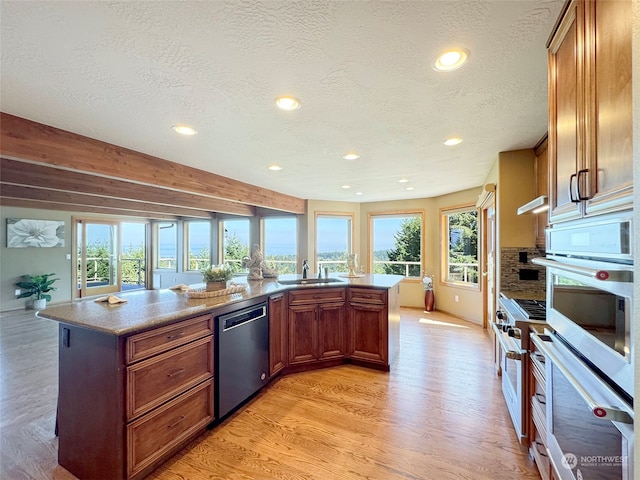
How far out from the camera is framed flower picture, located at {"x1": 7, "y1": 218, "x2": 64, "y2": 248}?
5.71 m

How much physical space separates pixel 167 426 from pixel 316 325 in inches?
64.6

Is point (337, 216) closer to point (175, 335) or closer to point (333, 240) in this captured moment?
point (333, 240)

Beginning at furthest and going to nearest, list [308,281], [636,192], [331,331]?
[308,281], [331,331], [636,192]

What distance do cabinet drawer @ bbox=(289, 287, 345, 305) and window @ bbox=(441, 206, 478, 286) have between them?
3146 mm

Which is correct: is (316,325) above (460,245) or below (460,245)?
below

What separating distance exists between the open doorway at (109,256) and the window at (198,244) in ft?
4.82

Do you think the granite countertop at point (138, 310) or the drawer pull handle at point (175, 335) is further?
the drawer pull handle at point (175, 335)

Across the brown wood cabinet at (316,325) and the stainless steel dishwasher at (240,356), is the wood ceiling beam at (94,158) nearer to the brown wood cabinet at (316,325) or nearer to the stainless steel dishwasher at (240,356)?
the stainless steel dishwasher at (240,356)

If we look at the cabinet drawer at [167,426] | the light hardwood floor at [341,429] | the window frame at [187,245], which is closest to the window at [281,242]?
the window frame at [187,245]

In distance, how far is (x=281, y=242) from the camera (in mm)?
6668

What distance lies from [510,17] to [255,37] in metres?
1.09

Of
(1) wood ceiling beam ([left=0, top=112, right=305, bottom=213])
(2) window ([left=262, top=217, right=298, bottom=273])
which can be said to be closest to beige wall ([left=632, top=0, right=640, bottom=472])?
(1) wood ceiling beam ([left=0, top=112, right=305, bottom=213])

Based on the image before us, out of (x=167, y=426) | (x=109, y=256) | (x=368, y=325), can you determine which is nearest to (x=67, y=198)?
(x=109, y=256)

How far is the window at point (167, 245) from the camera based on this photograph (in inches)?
320
